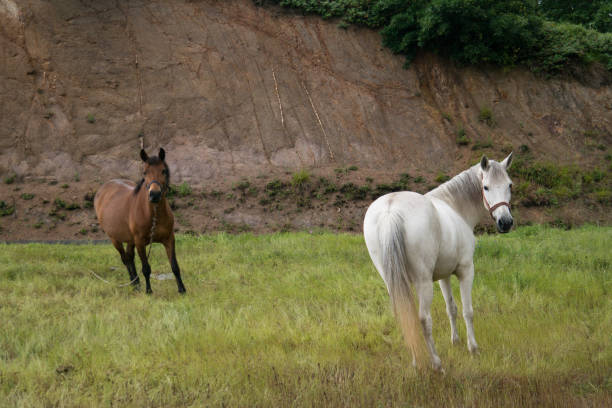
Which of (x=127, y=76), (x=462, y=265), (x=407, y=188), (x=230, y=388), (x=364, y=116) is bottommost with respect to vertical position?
(x=407, y=188)

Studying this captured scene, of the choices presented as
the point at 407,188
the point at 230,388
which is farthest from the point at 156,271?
the point at 407,188

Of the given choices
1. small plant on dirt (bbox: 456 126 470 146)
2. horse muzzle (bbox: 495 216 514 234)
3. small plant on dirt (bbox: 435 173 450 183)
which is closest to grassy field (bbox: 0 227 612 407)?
horse muzzle (bbox: 495 216 514 234)

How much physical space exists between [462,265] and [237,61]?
61.0 ft

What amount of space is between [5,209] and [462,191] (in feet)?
50.3

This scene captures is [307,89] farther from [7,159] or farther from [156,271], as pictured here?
[156,271]

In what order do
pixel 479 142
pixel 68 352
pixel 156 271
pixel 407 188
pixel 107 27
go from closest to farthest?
pixel 68 352 < pixel 156 271 < pixel 407 188 < pixel 479 142 < pixel 107 27

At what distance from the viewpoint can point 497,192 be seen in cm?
417

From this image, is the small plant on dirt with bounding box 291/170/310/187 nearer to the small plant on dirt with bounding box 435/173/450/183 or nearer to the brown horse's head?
the small plant on dirt with bounding box 435/173/450/183

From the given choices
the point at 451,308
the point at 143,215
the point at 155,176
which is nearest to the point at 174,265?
the point at 143,215

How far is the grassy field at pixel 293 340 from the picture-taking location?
119 inches

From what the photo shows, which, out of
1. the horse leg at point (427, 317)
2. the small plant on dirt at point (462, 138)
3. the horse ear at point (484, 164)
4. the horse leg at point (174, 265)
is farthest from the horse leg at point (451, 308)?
→ the small plant on dirt at point (462, 138)

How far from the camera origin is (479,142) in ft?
60.4

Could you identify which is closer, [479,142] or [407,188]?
[407,188]

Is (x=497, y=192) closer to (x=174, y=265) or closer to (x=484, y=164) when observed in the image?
(x=484, y=164)
